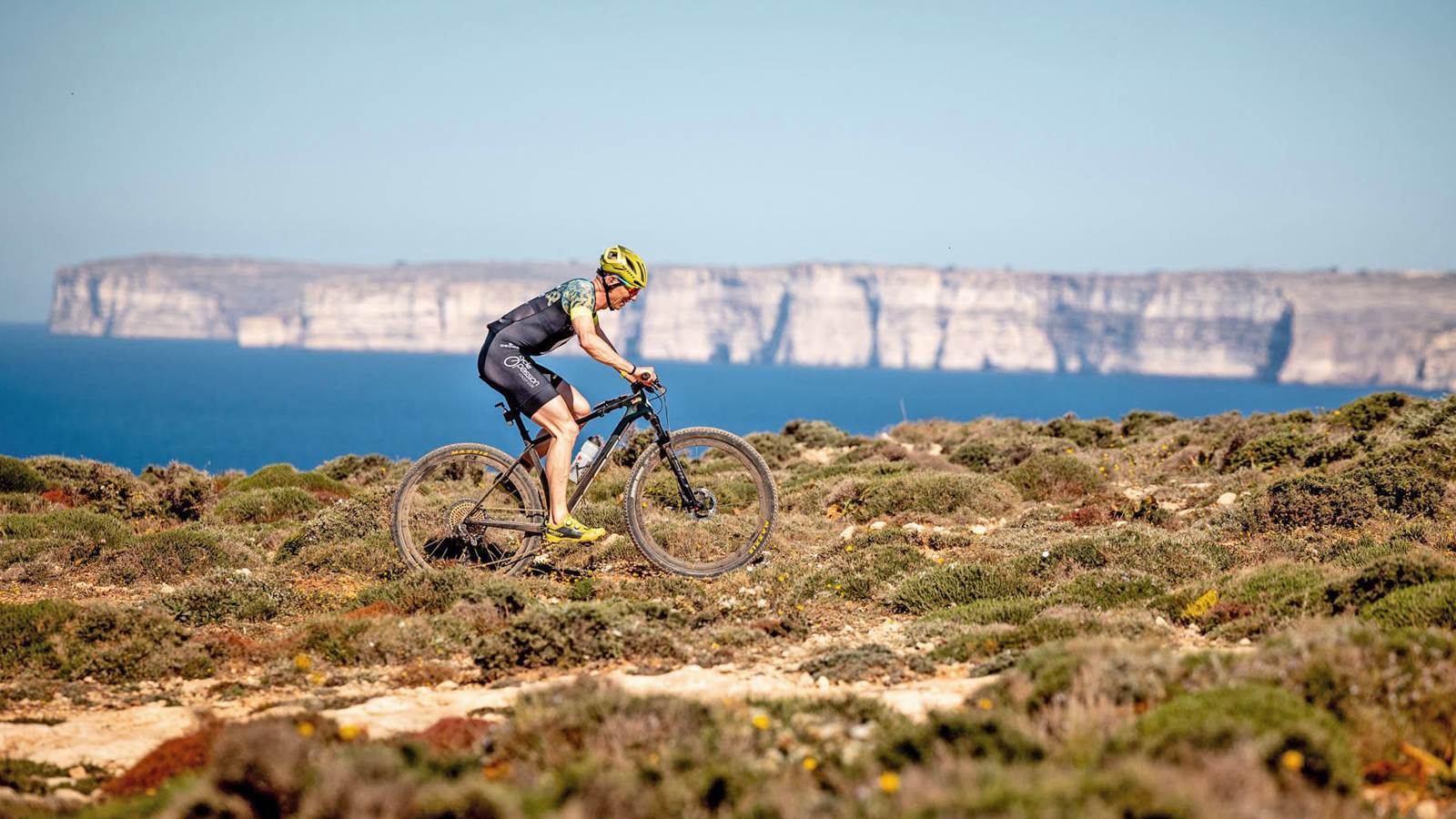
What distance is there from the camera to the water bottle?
859cm

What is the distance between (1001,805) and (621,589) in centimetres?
549

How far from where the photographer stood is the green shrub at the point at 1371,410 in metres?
15.5

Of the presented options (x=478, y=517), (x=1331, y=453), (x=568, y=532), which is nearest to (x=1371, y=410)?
(x=1331, y=453)

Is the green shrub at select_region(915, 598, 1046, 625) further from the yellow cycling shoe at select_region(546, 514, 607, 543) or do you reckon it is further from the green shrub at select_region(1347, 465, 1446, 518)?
the green shrub at select_region(1347, 465, 1446, 518)

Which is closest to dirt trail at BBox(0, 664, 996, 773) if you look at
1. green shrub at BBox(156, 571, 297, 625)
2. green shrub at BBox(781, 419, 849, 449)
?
green shrub at BBox(156, 571, 297, 625)

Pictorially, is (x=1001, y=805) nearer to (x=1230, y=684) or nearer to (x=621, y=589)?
(x=1230, y=684)

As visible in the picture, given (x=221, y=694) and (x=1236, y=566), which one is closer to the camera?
(x=221, y=694)

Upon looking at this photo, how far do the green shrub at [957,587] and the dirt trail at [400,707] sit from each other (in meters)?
2.03

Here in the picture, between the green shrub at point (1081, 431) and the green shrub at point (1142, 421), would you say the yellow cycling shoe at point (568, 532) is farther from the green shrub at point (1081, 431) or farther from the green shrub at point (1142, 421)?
the green shrub at point (1142, 421)

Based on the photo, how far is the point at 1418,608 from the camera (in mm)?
5926

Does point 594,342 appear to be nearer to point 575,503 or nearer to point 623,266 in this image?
point 623,266

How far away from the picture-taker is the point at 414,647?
681cm

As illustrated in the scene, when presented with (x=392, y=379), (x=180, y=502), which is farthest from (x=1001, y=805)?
(x=392, y=379)

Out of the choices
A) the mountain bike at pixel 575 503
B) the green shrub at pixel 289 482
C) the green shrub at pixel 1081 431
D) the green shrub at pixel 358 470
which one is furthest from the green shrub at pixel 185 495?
the green shrub at pixel 1081 431
